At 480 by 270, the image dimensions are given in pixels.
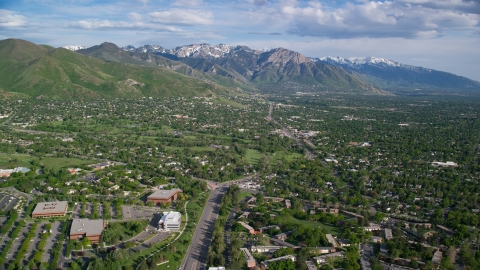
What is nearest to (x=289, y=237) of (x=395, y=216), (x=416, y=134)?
(x=395, y=216)

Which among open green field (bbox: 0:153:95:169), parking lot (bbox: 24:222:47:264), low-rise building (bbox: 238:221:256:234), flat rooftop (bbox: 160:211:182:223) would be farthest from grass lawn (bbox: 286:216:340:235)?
open green field (bbox: 0:153:95:169)

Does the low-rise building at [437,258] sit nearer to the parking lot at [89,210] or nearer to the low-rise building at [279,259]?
the low-rise building at [279,259]

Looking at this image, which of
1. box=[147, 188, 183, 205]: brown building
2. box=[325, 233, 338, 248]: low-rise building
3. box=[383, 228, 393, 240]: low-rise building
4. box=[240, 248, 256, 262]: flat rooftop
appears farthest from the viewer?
box=[147, 188, 183, 205]: brown building

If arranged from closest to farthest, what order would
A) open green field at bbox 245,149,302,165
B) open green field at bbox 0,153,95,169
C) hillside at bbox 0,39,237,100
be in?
open green field at bbox 0,153,95,169, open green field at bbox 245,149,302,165, hillside at bbox 0,39,237,100

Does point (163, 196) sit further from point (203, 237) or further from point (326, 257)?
point (326, 257)

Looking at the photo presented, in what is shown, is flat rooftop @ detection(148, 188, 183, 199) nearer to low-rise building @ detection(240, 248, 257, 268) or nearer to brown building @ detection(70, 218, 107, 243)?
brown building @ detection(70, 218, 107, 243)

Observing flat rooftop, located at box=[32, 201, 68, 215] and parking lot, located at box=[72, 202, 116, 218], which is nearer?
flat rooftop, located at box=[32, 201, 68, 215]

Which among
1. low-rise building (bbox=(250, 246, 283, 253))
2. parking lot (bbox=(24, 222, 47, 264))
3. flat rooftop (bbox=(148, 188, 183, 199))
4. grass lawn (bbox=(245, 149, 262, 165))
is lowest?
parking lot (bbox=(24, 222, 47, 264))
